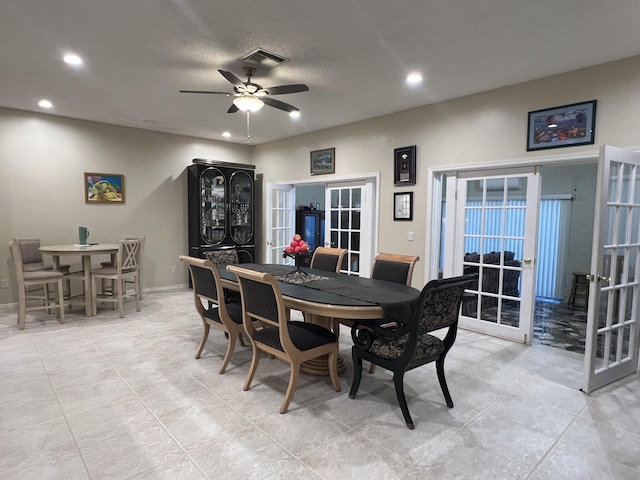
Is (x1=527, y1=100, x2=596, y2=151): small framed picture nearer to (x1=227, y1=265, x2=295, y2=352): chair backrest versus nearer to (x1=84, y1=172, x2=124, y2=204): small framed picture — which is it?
(x1=227, y1=265, x2=295, y2=352): chair backrest

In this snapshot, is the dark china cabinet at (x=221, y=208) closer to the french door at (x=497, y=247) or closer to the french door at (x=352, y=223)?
the french door at (x=352, y=223)

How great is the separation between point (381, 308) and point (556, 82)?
9.40ft

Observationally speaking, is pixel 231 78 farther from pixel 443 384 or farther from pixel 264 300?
pixel 443 384

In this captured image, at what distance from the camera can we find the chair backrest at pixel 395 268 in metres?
3.24

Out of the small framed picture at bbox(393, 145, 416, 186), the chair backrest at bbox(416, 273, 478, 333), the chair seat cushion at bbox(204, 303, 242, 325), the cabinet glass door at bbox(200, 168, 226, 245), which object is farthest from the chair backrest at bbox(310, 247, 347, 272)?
the cabinet glass door at bbox(200, 168, 226, 245)

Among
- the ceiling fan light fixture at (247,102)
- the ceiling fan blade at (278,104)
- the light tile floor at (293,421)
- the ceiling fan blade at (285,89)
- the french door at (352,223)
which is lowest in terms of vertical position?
the light tile floor at (293,421)

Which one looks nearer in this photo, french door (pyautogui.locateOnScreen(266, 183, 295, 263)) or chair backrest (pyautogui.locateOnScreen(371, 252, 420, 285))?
chair backrest (pyautogui.locateOnScreen(371, 252, 420, 285))

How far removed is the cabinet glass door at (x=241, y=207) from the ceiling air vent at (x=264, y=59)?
341cm

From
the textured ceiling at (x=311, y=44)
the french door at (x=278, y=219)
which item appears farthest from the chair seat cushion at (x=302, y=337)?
the french door at (x=278, y=219)

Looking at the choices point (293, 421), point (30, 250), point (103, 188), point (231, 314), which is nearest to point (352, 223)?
point (231, 314)

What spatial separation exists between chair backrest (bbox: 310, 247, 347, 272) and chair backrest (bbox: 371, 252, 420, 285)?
0.48 meters

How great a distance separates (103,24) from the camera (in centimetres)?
260

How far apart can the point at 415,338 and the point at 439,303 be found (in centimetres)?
26

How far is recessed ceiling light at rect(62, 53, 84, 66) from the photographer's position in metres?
3.11
